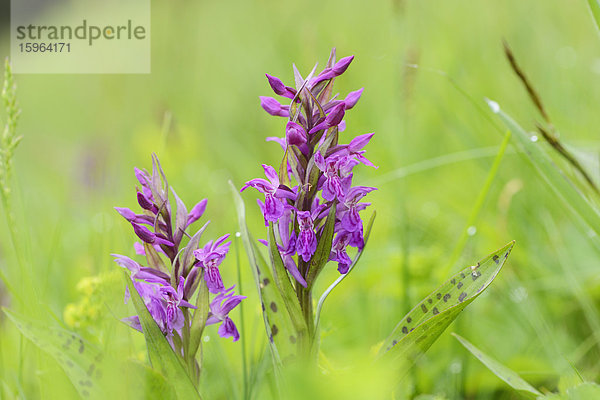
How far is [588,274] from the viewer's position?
77.9 inches

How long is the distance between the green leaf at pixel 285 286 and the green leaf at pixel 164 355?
0.77ft

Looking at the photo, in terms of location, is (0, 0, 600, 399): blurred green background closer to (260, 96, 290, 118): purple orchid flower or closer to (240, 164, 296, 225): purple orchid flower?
(240, 164, 296, 225): purple orchid flower

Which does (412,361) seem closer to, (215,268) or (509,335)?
(215,268)

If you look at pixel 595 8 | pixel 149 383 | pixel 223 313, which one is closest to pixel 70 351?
pixel 149 383

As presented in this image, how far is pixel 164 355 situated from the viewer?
1001 mm

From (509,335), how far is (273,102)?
4.53ft

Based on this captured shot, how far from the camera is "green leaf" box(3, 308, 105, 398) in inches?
39.9

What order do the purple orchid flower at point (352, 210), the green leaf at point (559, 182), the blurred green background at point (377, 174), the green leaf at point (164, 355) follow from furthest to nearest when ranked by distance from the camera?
the blurred green background at point (377, 174)
the green leaf at point (559, 182)
the purple orchid flower at point (352, 210)
the green leaf at point (164, 355)

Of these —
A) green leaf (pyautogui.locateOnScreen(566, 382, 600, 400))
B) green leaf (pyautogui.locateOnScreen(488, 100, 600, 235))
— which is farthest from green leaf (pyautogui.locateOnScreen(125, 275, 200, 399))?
green leaf (pyautogui.locateOnScreen(488, 100, 600, 235))

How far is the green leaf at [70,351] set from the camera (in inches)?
39.9

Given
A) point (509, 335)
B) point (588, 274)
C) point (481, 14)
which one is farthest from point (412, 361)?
point (481, 14)

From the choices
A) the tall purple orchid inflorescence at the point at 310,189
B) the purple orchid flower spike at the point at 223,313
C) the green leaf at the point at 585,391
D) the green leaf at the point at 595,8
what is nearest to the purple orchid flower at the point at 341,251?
the tall purple orchid inflorescence at the point at 310,189

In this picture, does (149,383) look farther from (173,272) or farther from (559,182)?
(559,182)

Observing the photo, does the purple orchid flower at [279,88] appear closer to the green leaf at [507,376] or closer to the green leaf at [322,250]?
the green leaf at [322,250]
